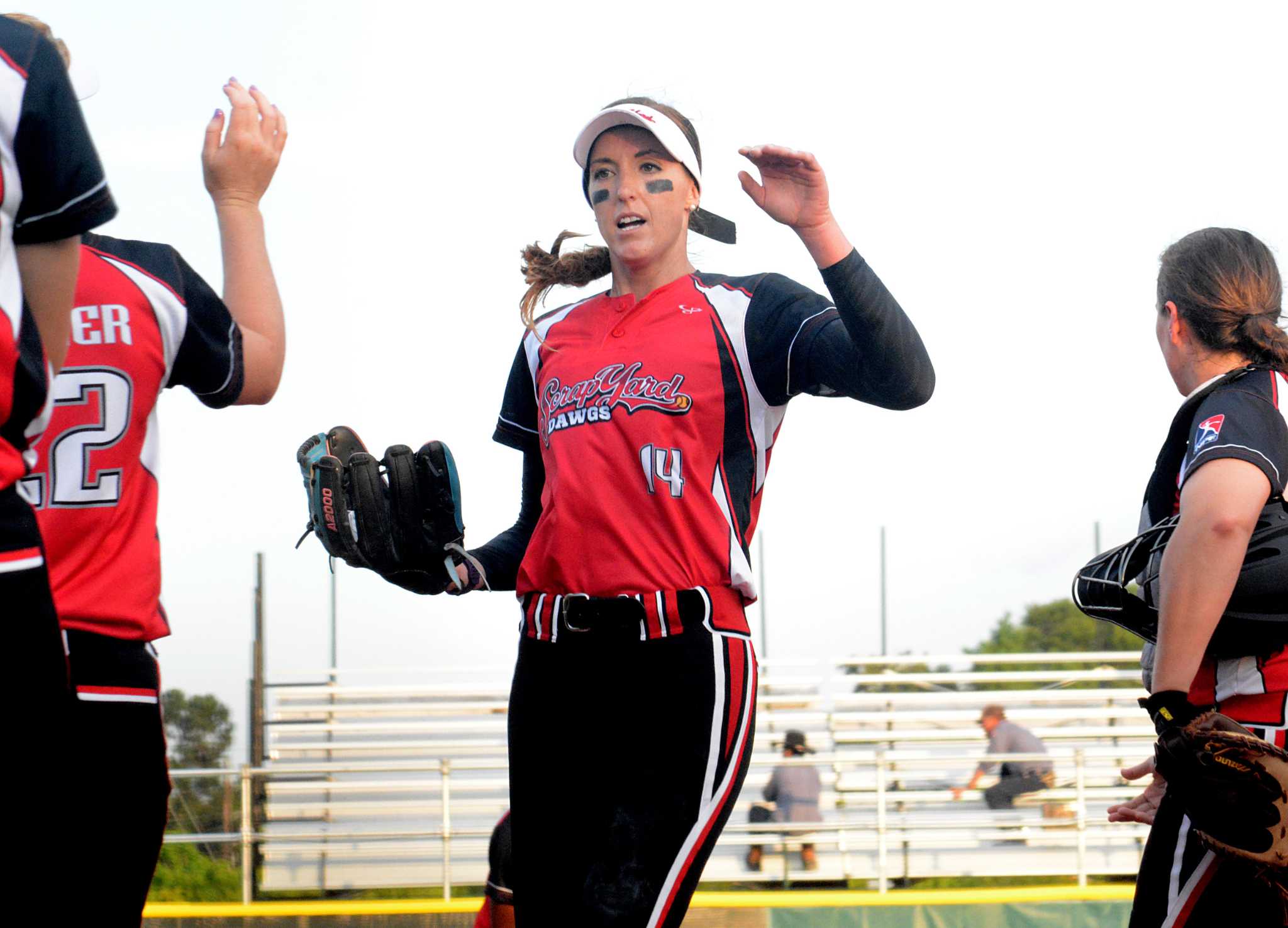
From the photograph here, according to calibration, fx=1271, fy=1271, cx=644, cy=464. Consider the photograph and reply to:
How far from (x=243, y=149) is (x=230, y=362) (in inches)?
17.5

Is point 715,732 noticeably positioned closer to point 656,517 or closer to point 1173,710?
point 656,517

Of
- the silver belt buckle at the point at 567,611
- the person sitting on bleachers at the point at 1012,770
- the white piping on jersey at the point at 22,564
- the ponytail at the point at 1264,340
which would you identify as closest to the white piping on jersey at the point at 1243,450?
the ponytail at the point at 1264,340

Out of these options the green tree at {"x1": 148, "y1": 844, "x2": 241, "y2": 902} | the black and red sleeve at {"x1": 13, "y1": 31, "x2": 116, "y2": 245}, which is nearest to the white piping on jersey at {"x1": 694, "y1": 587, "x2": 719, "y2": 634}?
the black and red sleeve at {"x1": 13, "y1": 31, "x2": 116, "y2": 245}

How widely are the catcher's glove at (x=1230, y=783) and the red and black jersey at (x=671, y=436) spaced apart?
93cm

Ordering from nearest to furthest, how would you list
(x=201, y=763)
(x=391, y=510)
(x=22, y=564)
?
1. (x=22, y=564)
2. (x=391, y=510)
3. (x=201, y=763)

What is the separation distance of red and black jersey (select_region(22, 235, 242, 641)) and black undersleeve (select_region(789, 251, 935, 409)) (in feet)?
3.98

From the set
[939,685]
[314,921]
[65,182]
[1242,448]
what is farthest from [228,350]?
[939,685]

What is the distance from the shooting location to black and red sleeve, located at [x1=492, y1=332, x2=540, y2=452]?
130 inches

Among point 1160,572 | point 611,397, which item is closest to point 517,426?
point 611,397

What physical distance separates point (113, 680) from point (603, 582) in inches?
40.4

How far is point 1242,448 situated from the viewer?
2.62 m

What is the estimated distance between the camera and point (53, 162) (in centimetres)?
157

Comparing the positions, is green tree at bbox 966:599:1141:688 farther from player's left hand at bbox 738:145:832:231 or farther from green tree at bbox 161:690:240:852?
player's left hand at bbox 738:145:832:231

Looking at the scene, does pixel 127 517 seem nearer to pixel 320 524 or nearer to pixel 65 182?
pixel 65 182
